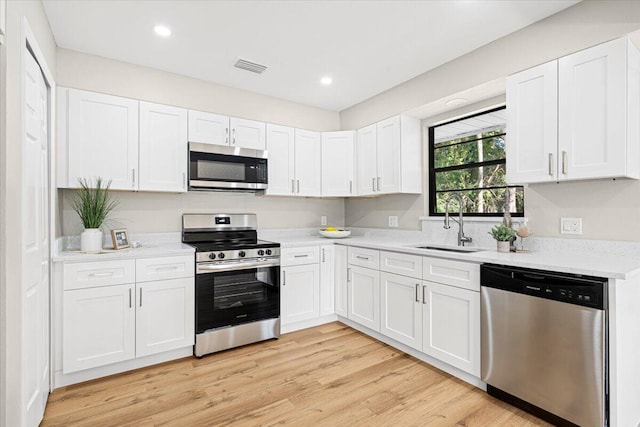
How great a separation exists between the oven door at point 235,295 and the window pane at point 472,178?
6.46 feet

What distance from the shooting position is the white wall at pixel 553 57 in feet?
6.64

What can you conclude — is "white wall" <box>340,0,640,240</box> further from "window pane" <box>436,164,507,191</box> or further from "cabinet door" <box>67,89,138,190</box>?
"cabinet door" <box>67,89,138,190</box>

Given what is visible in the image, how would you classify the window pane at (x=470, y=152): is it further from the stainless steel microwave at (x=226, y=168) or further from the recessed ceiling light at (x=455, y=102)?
the stainless steel microwave at (x=226, y=168)

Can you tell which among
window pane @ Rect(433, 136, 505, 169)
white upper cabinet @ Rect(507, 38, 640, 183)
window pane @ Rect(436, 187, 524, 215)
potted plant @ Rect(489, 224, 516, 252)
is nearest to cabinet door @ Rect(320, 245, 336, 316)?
window pane @ Rect(436, 187, 524, 215)

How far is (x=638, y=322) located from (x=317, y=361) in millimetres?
2144

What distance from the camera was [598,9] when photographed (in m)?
2.04

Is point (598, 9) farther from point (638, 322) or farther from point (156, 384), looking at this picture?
point (156, 384)

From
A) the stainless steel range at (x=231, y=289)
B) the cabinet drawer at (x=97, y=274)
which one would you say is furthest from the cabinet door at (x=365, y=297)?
the cabinet drawer at (x=97, y=274)

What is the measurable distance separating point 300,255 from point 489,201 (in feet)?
6.31

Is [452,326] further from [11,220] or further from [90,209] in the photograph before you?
[90,209]

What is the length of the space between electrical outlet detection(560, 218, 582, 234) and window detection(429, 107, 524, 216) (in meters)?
0.38

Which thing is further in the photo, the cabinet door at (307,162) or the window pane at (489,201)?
the cabinet door at (307,162)

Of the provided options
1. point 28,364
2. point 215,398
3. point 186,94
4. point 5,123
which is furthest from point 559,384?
point 186,94

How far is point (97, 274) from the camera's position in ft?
7.84
